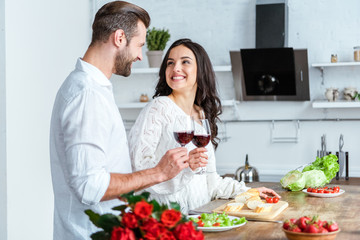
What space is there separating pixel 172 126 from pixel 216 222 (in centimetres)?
80

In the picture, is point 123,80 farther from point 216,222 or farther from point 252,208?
point 216,222

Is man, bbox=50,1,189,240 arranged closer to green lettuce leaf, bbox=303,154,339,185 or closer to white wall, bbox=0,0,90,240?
green lettuce leaf, bbox=303,154,339,185

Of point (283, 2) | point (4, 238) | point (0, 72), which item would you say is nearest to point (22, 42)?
point (0, 72)

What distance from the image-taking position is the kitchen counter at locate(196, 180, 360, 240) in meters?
1.82

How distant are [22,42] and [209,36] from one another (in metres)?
1.87

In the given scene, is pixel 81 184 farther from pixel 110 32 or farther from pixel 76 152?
pixel 110 32

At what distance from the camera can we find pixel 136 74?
5496 mm

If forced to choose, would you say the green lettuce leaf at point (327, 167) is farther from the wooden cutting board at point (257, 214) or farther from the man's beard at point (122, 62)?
the man's beard at point (122, 62)

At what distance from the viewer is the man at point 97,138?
5.50 ft

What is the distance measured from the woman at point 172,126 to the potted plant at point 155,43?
2.17 m

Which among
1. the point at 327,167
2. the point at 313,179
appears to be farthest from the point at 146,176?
the point at 327,167

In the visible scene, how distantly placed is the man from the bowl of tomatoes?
0.43 meters

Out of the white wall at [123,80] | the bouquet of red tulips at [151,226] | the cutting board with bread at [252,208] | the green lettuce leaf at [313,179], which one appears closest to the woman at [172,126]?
the cutting board with bread at [252,208]

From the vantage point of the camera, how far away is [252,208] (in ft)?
7.04
